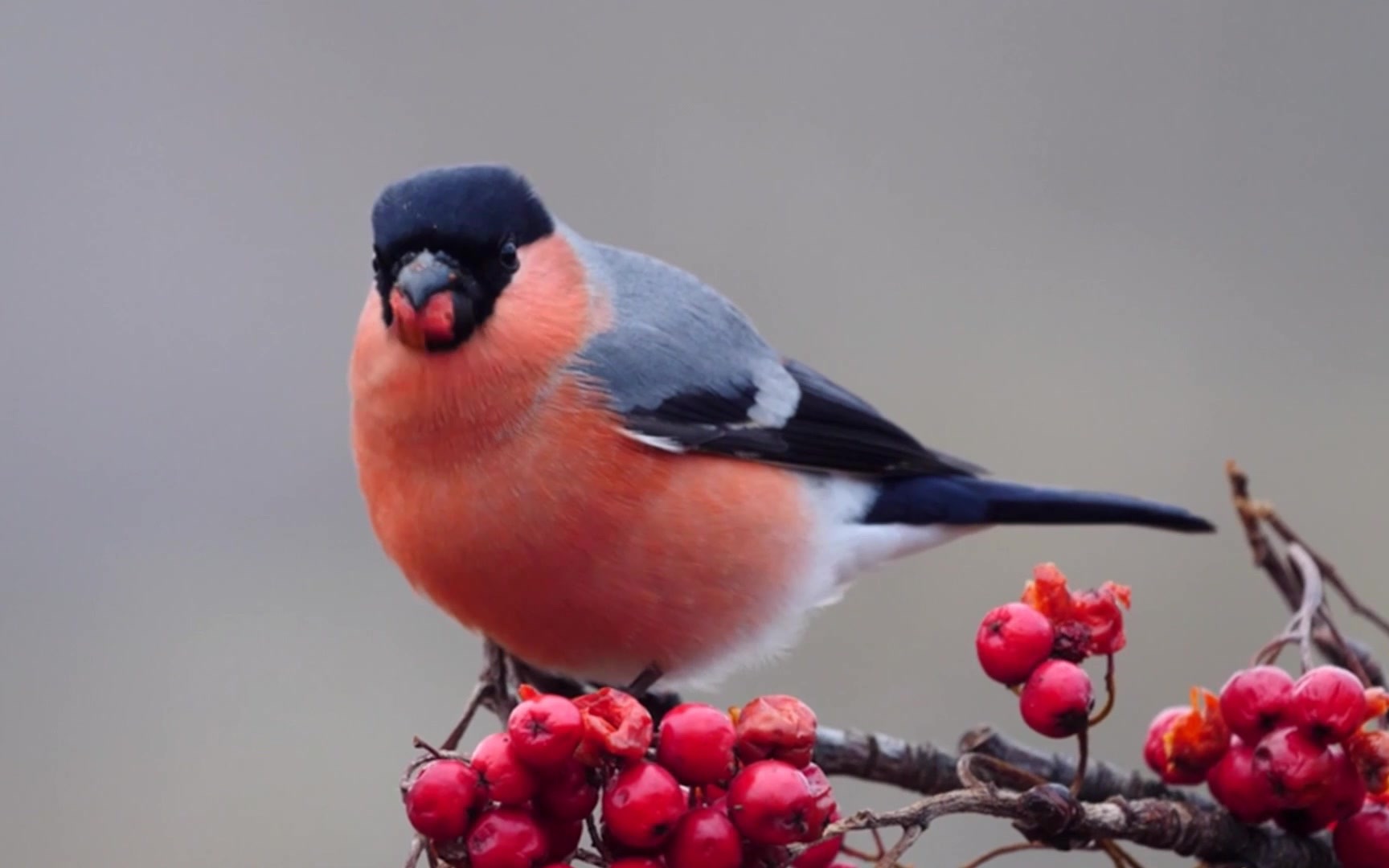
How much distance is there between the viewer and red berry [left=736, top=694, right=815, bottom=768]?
44.6 inches

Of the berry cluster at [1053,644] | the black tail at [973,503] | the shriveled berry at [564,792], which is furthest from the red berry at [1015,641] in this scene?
the black tail at [973,503]

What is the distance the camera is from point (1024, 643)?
4.35ft

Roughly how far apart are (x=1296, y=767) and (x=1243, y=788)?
0.22 ft

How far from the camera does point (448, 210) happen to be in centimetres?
188

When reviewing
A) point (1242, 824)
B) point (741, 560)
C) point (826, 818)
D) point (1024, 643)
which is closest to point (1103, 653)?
point (1024, 643)

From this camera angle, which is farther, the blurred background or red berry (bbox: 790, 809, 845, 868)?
the blurred background

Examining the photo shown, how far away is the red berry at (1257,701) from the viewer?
51.5 inches

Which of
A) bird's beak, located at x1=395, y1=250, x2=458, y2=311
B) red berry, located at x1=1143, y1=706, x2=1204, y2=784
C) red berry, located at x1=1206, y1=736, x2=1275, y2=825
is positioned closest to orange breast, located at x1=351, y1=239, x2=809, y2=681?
bird's beak, located at x1=395, y1=250, x2=458, y2=311

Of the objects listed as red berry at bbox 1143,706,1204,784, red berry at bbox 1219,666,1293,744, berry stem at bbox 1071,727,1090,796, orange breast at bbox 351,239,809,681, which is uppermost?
red berry at bbox 1219,666,1293,744

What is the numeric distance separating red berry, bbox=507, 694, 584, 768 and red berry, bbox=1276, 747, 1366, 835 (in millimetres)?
620

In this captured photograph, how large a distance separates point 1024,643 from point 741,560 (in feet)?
2.59

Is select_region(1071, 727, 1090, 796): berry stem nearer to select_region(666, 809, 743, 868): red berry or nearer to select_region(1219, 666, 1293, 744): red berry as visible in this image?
select_region(1219, 666, 1293, 744): red berry

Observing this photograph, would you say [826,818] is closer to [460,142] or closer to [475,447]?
[475,447]

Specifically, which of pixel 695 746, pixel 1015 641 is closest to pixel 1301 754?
pixel 1015 641
